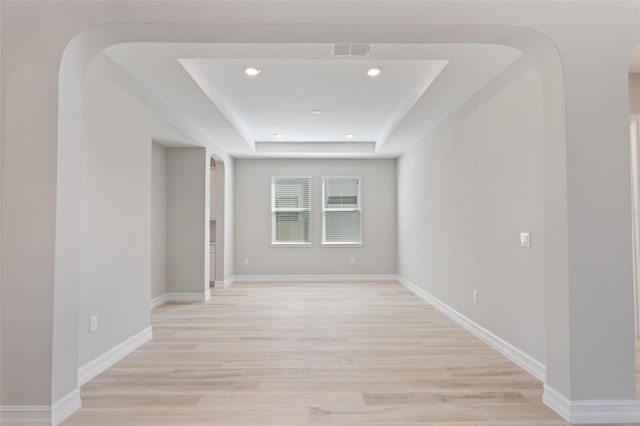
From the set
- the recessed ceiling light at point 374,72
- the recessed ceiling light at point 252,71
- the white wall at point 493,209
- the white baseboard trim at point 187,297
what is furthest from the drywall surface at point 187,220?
the white wall at point 493,209

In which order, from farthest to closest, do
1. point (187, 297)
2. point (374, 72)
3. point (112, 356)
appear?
point (187, 297) < point (374, 72) < point (112, 356)

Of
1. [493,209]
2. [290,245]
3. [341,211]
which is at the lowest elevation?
[290,245]

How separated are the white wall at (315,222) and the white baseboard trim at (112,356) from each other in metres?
3.94

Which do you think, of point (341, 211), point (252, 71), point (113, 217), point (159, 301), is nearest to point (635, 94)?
point (252, 71)

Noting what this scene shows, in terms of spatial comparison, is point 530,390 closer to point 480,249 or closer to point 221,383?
point 480,249

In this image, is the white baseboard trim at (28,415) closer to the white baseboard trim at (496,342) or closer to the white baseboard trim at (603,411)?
the white baseboard trim at (603,411)

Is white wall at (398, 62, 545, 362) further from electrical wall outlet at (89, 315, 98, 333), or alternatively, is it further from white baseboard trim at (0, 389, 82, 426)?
electrical wall outlet at (89, 315, 98, 333)

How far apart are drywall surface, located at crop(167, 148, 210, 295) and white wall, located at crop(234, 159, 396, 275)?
188 centimetres

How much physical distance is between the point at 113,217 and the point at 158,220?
2.38m

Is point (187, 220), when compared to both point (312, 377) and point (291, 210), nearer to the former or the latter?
point (291, 210)

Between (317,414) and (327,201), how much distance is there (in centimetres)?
580

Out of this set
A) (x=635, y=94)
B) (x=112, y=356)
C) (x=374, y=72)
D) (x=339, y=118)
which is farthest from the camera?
(x=339, y=118)

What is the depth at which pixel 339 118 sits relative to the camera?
5523mm

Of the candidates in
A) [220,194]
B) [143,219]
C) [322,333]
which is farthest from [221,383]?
[220,194]
